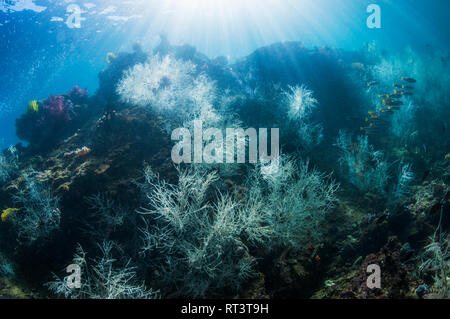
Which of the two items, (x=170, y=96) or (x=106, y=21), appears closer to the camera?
(x=170, y=96)

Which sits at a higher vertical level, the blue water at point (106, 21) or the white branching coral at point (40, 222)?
the blue water at point (106, 21)

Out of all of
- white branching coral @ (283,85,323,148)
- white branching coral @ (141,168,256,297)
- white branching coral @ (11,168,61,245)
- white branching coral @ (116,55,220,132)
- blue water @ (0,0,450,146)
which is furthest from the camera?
blue water @ (0,0,450,146)

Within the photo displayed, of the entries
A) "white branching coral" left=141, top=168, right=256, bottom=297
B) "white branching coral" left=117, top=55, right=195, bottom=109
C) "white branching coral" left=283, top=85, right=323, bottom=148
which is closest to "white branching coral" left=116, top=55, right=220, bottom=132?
"white branching coral" left=117, top=55, right=195, bottom=109

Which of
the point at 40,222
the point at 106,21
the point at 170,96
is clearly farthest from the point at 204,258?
the point at 106,21

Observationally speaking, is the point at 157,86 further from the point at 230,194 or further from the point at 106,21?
the point at 106,21

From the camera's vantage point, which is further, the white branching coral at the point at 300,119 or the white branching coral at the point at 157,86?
the white branching coral at the point at 300,119

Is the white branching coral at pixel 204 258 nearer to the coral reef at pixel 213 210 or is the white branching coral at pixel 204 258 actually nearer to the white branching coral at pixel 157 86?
the coral reef at pixel 213 210

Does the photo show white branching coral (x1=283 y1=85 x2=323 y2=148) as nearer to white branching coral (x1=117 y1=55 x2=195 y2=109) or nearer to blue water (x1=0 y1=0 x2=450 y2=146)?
white branching coral (x1=117 y1=55 x2=195 y2=109)

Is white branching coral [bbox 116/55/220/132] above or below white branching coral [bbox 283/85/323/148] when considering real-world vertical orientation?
above

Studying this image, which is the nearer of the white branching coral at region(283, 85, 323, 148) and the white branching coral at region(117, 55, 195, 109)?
the white branching coral at region(117, 55, 195, 109)

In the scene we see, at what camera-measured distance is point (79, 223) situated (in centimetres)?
423

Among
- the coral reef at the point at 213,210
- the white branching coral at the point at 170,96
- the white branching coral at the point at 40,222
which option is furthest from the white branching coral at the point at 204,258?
the white branching coral at the point at 170,96
